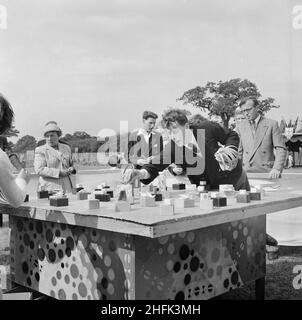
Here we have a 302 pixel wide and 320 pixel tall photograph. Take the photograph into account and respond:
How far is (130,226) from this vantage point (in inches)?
63.6

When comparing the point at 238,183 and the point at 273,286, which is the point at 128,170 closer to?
the point at 238,183

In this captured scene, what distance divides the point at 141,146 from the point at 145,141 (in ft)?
0.18

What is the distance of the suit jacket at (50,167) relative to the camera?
3381 millimetres

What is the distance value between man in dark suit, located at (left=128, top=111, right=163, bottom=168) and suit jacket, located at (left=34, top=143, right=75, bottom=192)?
0.58 meters

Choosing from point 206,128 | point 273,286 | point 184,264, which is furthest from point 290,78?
point 184,264

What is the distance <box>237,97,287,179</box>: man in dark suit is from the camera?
348 cm

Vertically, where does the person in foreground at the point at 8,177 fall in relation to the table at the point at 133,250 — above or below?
above

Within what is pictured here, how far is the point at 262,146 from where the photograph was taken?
139 inches

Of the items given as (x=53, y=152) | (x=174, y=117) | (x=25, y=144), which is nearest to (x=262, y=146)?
(x=174, y=117)

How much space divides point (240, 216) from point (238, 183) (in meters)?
0.93

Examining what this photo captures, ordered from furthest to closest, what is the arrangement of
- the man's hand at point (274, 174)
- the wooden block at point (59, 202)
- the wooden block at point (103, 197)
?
the man's hand at point (274, 174)
the wooden block at point (103, 197)
the wooden block at point (59, 202)

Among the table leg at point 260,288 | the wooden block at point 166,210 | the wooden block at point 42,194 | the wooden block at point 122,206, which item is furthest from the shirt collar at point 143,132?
the wooden block at point 166,210

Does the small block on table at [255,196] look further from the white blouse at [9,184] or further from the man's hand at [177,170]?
the white blouse at [9,184]

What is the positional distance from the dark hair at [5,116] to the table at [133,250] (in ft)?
1.54
